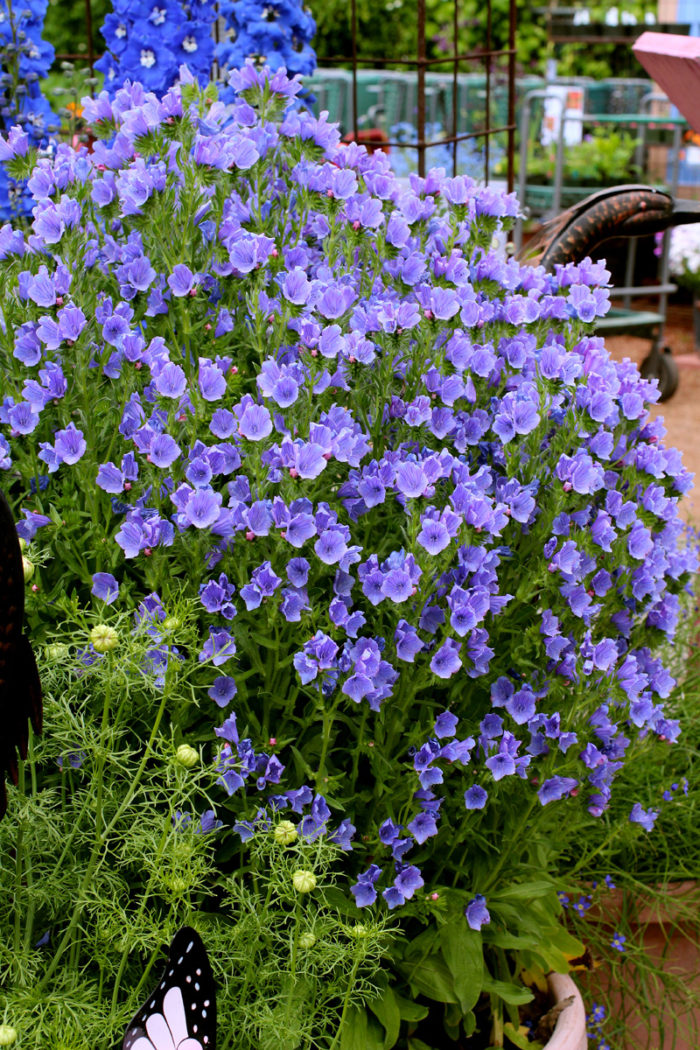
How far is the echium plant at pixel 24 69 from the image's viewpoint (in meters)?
2.29

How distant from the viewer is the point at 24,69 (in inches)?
93.8

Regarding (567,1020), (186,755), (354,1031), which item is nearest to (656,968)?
(567,1020)

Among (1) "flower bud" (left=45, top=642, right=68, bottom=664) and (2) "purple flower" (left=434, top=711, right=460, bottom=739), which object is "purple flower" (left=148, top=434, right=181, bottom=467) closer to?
(1) "flower bud" (left=45, top=642, right=68, bottom=664)

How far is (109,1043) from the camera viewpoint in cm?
112

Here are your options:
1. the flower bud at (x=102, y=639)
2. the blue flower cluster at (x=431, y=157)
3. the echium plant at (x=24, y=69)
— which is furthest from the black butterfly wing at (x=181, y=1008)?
the blue flower cluster at (x=431, y=157)

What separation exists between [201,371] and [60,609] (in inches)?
12.4

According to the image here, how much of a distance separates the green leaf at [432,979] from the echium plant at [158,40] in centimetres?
192

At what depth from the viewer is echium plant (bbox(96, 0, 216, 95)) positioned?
8.38 ft

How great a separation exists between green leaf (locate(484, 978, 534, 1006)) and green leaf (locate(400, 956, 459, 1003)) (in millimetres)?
63

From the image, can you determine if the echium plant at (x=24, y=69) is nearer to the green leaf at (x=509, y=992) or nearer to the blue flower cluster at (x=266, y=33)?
the blue flower cluster at (x=266, y=33)

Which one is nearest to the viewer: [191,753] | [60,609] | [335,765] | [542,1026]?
[191,753]

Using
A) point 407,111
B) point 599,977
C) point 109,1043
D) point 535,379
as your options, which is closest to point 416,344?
point 535,379

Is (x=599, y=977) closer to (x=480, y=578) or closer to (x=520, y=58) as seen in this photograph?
(x=480, y=578)

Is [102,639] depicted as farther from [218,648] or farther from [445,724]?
[445,724]
